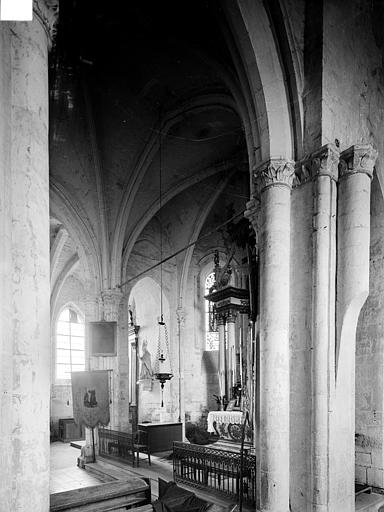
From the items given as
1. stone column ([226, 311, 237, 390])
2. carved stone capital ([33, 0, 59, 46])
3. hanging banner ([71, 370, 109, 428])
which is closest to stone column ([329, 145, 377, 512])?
carved stone capital ([33, 0, 59, 46])

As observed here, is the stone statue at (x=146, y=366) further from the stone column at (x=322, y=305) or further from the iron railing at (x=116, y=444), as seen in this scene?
the stone column at (x=322, y=305)

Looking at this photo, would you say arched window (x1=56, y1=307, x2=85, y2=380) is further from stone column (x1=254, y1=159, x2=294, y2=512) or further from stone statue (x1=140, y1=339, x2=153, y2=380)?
stone column (x1=254, y1=159, x2=294, y2=512)

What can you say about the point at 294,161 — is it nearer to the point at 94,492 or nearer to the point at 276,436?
the point at 276,436

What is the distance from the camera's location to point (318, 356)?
6.14m

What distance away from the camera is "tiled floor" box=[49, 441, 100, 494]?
9798 millimetres

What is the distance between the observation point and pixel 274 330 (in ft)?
20.9

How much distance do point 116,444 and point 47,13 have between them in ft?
34.5

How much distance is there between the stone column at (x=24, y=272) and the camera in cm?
308

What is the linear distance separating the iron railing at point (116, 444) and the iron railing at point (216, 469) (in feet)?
6.97

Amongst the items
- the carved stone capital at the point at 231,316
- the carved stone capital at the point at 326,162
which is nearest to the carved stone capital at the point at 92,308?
the carved stone capital at the point at 231,316

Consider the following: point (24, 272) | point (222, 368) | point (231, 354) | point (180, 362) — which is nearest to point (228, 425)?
point (231, 354)

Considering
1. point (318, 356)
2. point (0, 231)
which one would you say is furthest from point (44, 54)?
point (318, 356)

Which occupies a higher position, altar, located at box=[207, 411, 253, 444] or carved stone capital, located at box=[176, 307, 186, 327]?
carved stone capital, located at box=[176, 307, 186, 327]

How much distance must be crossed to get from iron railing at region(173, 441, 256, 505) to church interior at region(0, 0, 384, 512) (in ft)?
0.20
